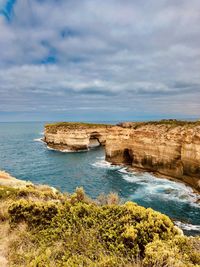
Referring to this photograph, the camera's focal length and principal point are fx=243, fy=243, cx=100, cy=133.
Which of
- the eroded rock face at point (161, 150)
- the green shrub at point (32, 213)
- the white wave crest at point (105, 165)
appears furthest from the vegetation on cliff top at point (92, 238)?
the white wave crest at point (105, 165)

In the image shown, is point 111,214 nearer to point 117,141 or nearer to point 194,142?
point 194,142

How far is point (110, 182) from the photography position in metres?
38.2

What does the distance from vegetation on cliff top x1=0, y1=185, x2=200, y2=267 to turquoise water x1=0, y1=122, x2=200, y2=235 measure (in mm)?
14936

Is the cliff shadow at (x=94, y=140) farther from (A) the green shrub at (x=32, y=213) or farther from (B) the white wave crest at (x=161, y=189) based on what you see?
(A) the green shrub at (x=32, y=213)

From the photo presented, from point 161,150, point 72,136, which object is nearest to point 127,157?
point 161,150

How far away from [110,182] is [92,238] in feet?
98.7

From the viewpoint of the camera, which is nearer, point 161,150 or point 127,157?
point 161,150

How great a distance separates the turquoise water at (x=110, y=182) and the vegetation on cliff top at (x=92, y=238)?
14.9m

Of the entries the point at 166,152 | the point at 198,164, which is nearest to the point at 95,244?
the point at 198,164

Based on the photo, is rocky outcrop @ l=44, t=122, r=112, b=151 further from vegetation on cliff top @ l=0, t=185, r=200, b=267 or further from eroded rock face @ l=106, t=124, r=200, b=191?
vegetation on cliff top @ l=0, t=185, r=200, b=267

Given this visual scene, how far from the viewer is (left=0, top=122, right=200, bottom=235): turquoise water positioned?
27.4 meters

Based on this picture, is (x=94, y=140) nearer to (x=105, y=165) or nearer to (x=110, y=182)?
(x=105, y=165)

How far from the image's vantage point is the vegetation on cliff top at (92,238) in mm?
7243

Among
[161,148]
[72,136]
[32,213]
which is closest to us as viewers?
[32,213]
